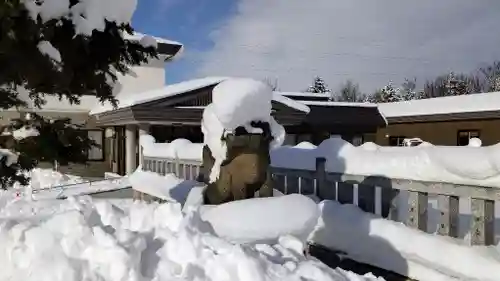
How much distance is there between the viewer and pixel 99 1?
376 cm

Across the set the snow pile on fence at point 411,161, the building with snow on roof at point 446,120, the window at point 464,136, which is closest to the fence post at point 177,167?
the snow pile on fence at point 411,161

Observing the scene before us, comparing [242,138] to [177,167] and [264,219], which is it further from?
[177,167]

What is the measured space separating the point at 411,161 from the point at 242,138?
4.45 ft

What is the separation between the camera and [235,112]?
4148mm

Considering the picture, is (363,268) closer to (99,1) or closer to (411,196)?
(411,196)

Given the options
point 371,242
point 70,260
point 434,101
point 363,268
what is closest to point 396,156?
point 371,242

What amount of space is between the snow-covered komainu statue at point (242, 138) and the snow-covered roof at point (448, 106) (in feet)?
54.9

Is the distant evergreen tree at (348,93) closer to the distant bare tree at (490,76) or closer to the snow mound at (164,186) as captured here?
the distant bare tree at (490,76)

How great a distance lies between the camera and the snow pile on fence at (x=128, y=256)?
2963mm

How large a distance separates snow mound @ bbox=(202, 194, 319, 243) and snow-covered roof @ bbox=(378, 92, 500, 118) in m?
17.0

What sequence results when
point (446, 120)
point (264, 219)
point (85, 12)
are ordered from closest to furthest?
A: point (85, 12)
point (264, 219)
point (446, 120)

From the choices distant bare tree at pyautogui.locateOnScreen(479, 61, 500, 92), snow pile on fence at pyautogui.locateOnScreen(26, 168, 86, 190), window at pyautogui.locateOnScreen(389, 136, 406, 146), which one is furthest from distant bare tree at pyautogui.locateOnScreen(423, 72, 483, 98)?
snow pile on fence at pyautogui.locateOnScreen(26, 168, 86, 190)

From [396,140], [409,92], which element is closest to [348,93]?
[409,92]

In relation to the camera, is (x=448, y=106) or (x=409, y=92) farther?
(x=409, y=92)
